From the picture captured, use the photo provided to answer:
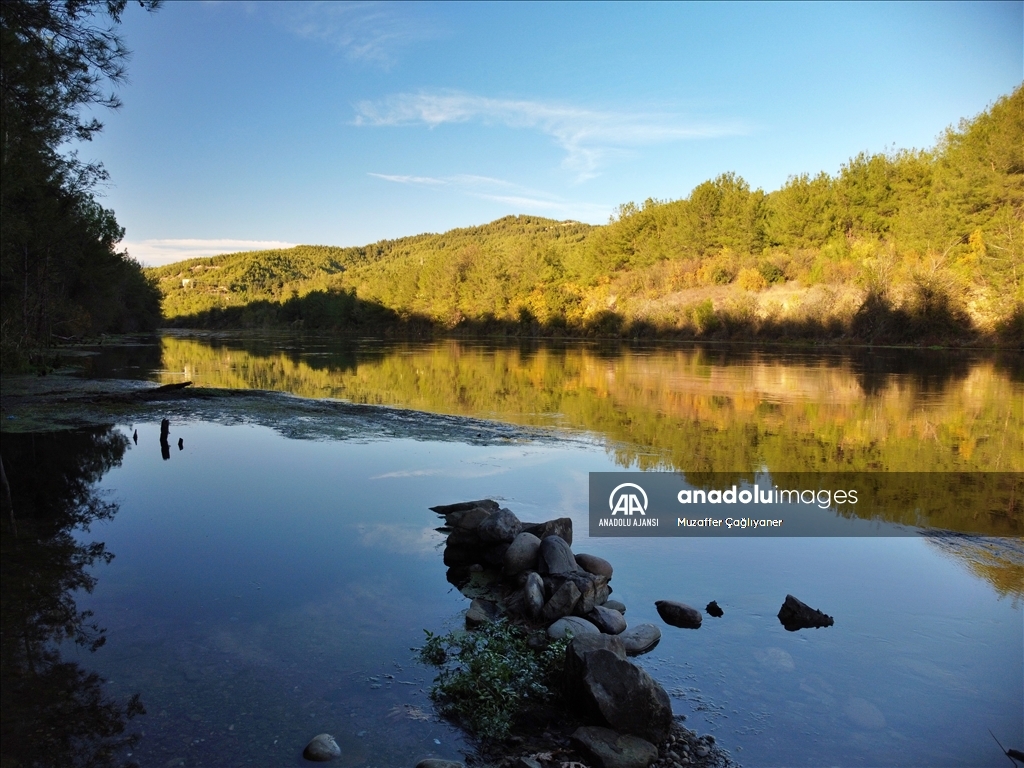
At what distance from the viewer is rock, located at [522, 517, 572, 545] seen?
319 inches

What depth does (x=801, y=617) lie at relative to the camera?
632 cm

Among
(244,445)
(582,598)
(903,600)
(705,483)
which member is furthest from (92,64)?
(903,600)

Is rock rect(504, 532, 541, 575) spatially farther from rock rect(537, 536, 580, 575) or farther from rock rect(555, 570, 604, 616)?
rock rect(555, 570, 604, 616)

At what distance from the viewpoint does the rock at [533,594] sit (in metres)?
6.47

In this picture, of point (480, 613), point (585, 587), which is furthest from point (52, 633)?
point (585, 587)

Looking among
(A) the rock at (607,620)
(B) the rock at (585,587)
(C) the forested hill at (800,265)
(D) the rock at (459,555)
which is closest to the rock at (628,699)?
(A) the rock at (607,620)

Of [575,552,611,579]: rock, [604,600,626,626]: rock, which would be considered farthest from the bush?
[575,552,611,579]: rock

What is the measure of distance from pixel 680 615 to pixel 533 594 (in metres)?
1.42

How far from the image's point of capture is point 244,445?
48.5ft

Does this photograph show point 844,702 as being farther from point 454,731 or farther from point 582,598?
point 454,731

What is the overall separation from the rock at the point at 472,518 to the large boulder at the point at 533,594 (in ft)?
4.82

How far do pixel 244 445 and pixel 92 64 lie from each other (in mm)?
7965

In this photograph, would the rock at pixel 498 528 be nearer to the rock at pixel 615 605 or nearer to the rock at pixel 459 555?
the rock at pixel 459 555

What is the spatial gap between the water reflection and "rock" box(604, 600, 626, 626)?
20.3 ft
